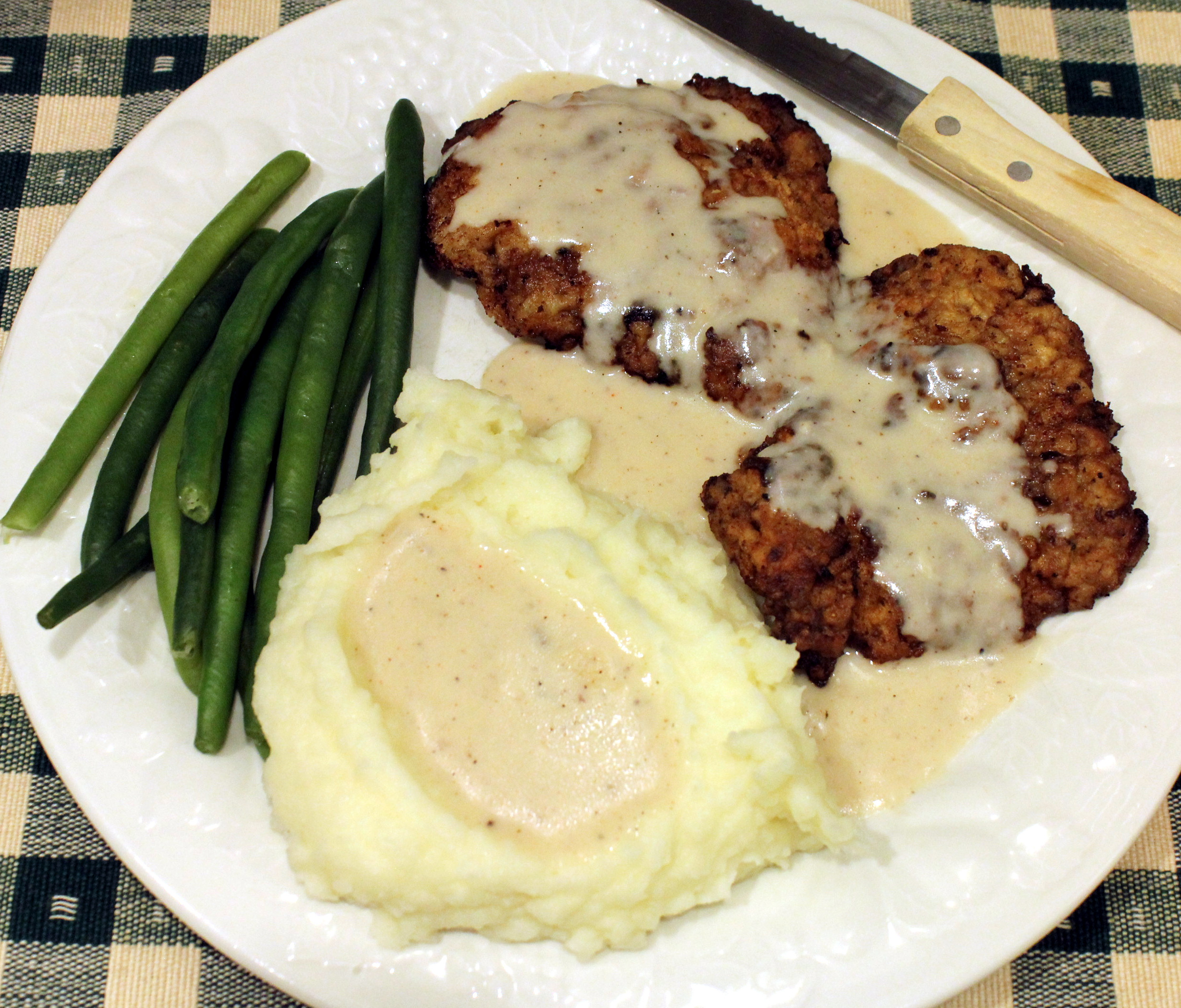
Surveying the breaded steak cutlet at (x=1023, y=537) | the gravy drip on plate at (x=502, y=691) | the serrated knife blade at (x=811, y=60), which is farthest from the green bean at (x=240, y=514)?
the serrated knife blade at (x=811, y=60)

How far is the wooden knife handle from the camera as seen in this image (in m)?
4.77

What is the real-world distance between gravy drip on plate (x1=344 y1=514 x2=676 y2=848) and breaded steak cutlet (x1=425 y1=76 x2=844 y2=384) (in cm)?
122

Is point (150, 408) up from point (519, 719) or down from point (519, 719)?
up

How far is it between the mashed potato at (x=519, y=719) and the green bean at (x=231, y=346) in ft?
1.65

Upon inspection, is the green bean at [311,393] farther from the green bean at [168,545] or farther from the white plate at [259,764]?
the white plate at [259,764]

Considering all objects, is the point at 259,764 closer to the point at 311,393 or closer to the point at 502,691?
the point at 502,691

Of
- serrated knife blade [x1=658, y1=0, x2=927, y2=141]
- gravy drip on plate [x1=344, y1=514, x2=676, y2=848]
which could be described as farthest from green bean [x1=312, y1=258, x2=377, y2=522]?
serrated knife blade [x1=658, y1=0, x2=927, y2=141]

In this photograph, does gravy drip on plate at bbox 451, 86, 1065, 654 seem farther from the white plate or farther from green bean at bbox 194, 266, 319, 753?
green bean at bbox 194, 266, 319, 753

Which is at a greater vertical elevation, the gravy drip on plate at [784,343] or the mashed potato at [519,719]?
the gravy drip on plate at [784,343]

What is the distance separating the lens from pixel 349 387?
4.84 metres

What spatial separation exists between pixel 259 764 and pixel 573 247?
2.61 meters

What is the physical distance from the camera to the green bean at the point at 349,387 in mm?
4734

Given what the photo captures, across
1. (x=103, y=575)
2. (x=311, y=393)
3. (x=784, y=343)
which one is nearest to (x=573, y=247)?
(x=784, y=343)

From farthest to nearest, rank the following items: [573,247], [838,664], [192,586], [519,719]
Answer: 1. [573,247]
2. [838,664]
3. [192,586]
4. [519,719]
